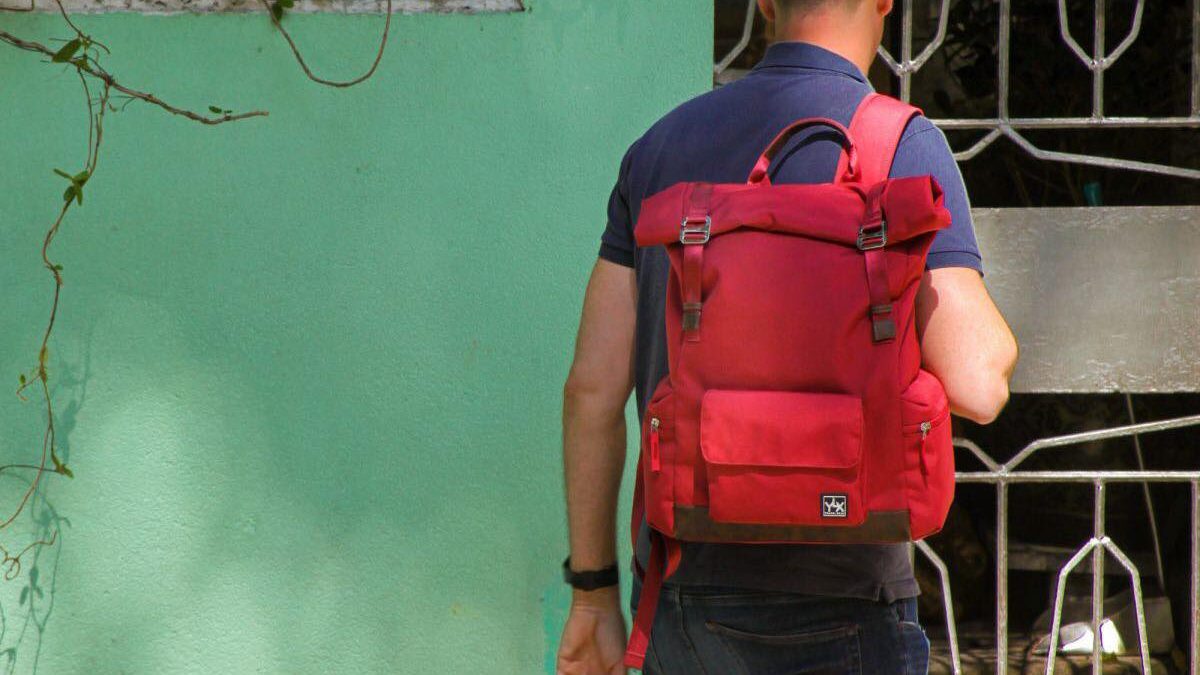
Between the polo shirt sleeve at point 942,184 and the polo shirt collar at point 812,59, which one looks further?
the polo shirt collar at point 812,59

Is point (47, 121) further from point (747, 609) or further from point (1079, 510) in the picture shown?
point (1079, 510)

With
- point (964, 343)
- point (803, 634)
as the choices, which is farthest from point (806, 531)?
point (964, 343)

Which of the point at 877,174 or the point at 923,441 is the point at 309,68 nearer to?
the point at 877,174

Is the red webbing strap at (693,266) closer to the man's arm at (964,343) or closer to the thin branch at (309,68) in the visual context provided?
the man's arm at (964,343)

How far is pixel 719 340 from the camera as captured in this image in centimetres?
140

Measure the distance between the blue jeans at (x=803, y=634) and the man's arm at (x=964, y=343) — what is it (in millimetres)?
265

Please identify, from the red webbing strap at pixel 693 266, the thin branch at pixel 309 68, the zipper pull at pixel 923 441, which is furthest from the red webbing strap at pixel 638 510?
the thin branch at pixel 309 68

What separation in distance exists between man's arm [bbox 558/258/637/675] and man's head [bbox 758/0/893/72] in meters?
0.39

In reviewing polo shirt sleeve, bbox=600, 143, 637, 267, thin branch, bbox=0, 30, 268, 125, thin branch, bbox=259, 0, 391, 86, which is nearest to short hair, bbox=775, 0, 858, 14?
polo shirt sleeve, bbox=600, 143, 637, 267

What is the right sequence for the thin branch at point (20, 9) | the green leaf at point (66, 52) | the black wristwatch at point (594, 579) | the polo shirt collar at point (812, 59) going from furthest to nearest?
the thin branch at point (20, 9) < the green leaf at point (66, 52) < the black wristwatch at point (594, 579) < the polo shirt collar at point (812, 59)

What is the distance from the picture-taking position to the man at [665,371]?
1.45m

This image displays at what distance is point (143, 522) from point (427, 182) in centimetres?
92

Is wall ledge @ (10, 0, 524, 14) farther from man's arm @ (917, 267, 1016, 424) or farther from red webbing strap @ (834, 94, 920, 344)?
man's arm @ (917, 267, 1016, 424)

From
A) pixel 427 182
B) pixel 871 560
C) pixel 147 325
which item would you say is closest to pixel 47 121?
pixel 147 325
